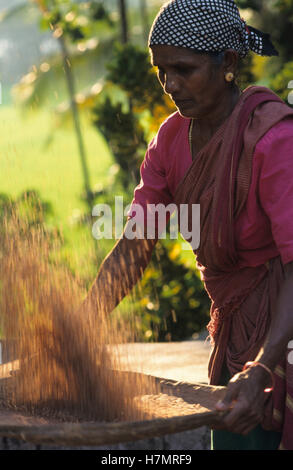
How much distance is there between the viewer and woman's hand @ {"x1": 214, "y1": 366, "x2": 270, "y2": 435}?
1824mm

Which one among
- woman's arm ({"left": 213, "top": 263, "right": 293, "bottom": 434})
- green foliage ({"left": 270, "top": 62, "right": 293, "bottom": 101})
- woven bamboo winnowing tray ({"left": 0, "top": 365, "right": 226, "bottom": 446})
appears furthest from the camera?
green foliage ({"left": 270, "top": 62, "right": 293, "bottom": 101})

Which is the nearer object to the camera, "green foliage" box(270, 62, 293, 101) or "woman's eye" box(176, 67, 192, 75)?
"woman's eye" box(176, 67, 192, 75)

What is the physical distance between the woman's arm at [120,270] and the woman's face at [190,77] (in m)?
0.54

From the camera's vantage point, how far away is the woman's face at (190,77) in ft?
6.86

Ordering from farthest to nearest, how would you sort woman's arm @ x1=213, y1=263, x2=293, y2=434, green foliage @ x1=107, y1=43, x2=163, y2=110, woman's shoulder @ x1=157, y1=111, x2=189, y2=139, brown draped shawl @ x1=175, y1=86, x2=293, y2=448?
green foliage @ x1=107, y1=43, x2=163, y2=110, woman's shoulder @ x1=157, y1=111, x2=189, y2=139, brown draped shawl @ x1=175, y1=86, x2=293, y2=448, woman's arm @ x1=213, y1=263, x2=293, y2=434

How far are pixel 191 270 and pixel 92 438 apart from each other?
4.03 m

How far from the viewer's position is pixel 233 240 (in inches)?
83.3

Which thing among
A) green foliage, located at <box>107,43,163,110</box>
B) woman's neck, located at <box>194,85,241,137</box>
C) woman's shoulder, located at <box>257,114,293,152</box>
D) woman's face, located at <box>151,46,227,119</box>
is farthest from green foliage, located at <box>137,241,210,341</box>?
woman's shoulder, located at <box>257,114,293,152</box>

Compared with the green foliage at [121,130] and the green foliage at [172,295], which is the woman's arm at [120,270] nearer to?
the green foliage at [121,130]

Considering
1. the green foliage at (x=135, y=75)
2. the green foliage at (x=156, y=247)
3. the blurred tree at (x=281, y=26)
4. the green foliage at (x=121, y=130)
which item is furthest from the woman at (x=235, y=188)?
the blurred tree at (x=281, y=26)

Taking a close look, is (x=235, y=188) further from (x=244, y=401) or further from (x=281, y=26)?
(x=281, y=26)

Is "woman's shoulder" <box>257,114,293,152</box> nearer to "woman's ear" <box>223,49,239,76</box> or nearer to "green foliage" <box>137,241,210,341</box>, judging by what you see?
"woman's ear" <box>223,49,239,76</box>

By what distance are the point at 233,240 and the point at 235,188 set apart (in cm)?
15
